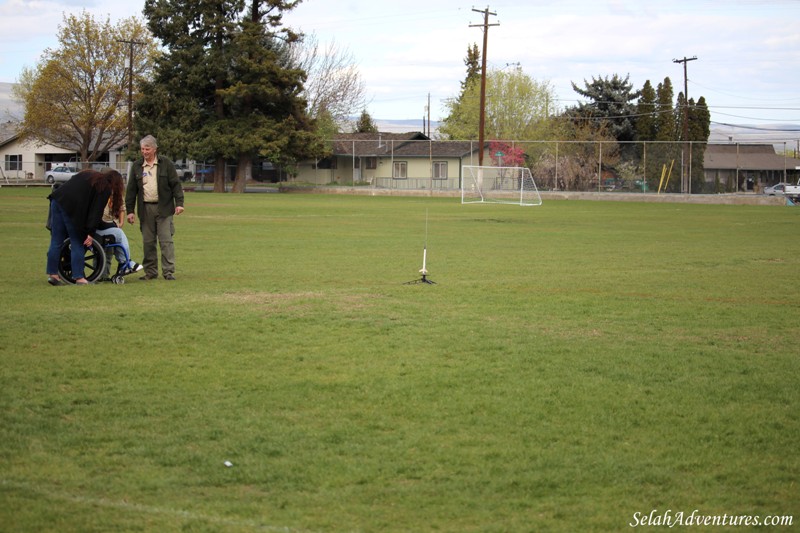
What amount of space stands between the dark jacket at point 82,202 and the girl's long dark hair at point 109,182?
0.06m

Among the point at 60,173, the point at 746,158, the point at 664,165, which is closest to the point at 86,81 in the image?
the point at 60,173

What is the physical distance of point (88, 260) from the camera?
13367 millimetres

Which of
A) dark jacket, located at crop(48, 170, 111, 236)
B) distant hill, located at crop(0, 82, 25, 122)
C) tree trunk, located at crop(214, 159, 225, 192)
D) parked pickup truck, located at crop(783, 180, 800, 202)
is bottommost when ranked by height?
dark jacket, located at crop(48, 170, 111, 236)

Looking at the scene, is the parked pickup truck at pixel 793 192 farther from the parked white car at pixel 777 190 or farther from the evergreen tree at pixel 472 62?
the evergreen tree at pixel 472 62

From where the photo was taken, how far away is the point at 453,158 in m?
75.6

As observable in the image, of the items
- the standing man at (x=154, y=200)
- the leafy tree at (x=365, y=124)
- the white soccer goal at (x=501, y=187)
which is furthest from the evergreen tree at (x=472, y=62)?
the standing man at (x=154, y=200)

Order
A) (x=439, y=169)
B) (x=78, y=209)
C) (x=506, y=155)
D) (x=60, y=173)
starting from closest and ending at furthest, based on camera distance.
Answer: (x=78, y=209), (x=506, y=155), (x=60, y=173), (x=439, y=169)

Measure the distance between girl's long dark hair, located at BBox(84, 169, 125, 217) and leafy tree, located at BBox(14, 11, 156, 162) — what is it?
6770 cm

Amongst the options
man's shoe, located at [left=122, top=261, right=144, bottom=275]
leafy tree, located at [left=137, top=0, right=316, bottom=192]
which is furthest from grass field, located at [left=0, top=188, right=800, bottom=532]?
leafy tree, located at [left=137, top=0, right=316, bottom=192]

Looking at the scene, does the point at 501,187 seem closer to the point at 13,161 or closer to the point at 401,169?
the point at 401,169

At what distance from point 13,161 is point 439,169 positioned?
47.9 meters

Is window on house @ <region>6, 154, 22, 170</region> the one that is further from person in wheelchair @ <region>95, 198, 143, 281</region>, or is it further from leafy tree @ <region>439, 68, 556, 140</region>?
person in wheelchair @ <region>95, 198, 143, 281</region>

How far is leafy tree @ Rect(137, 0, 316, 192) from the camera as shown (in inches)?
2464

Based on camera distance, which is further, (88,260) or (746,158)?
(746,158)
